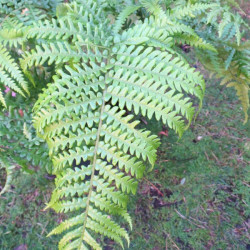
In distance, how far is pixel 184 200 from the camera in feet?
7.64

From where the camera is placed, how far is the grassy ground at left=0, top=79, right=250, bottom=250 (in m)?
2.17

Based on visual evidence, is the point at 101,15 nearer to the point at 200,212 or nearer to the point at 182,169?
the point at 182,169

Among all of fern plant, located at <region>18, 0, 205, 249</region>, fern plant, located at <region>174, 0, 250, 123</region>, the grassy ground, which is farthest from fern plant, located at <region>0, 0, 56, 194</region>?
fern plant, located at <region>174, 0, 250, 123</region>

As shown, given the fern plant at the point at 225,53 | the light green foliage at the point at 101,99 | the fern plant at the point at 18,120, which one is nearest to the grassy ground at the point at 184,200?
the fern plant at the point at 18,120

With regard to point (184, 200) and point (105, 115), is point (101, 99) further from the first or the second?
point (184, 200)

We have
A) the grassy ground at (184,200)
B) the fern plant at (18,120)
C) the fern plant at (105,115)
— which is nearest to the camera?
the fern plant at (105,115)

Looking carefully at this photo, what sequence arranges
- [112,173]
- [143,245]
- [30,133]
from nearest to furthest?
1. [112,173]
2. [30,133]
3. [143,245]

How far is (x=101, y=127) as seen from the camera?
3.61 feet

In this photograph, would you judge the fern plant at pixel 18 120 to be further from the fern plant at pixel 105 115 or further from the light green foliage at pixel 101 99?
the fern plant at pixel 105 115

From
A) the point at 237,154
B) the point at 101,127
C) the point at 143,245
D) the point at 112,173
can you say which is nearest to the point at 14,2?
the point at 101,127

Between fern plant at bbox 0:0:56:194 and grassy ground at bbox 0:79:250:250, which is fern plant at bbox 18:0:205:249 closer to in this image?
fern plant at bbox 0:0:56:194

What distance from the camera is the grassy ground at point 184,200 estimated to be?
2.17 meters

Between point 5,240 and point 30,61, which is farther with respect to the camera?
point 5,240

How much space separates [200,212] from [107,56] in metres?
1.72
